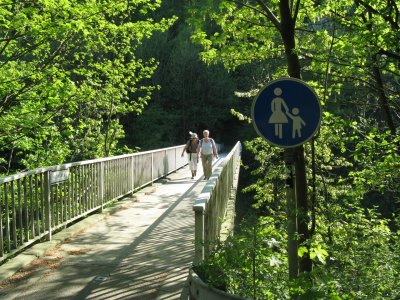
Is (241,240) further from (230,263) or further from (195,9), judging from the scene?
(195,9)

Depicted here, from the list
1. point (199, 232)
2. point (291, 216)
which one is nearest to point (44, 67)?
point (199, 232)

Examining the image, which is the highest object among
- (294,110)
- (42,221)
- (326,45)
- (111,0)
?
(111,0)

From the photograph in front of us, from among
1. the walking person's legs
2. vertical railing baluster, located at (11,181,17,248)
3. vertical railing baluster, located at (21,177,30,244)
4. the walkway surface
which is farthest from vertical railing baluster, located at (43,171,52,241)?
the walking person's legs

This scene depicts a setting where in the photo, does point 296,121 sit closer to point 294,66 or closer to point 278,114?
point 278,114

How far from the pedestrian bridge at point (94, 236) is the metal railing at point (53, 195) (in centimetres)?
1

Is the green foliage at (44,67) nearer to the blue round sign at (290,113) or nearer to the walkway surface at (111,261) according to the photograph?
the walkway surface at (111,261)

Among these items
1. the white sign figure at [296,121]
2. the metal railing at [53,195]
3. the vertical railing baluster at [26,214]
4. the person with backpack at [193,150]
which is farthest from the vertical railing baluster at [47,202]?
the person with backpack at [193,150]

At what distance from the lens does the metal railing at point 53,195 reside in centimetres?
590

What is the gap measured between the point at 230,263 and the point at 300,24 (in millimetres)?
5975

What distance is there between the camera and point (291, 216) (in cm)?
450

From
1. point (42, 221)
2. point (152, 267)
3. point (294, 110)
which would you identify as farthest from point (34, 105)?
point (294, 110)

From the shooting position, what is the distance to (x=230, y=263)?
3951 mm

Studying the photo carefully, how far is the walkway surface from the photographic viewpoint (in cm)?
505

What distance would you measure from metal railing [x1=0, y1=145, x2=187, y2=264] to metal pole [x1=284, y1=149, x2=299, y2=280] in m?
3.41
